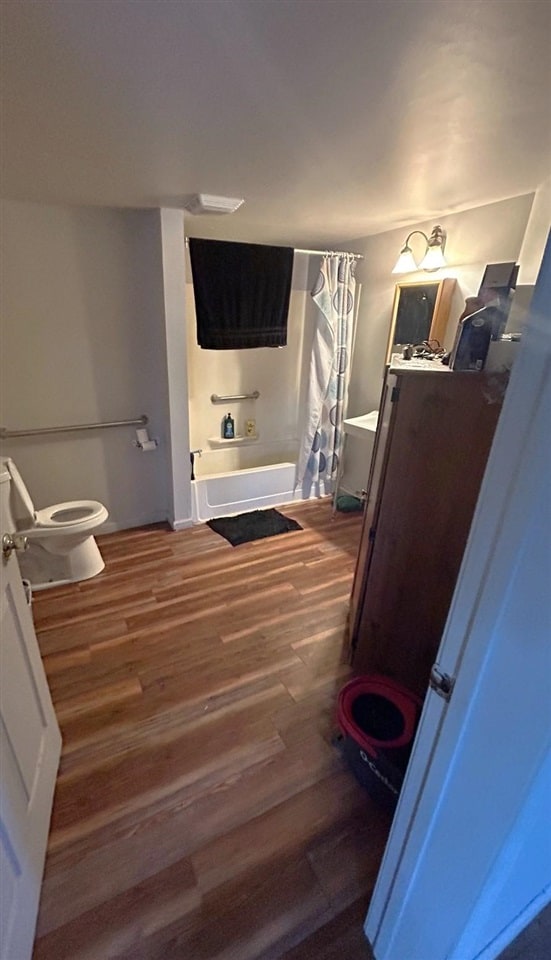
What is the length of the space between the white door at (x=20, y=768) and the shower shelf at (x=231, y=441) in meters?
2.31

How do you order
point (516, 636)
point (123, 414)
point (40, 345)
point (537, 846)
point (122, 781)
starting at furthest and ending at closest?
point (123, 414), point (40, 345), point (122, 781), point (537, 846), point (516, 636)

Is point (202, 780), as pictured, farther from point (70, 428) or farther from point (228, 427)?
point (228, 427)

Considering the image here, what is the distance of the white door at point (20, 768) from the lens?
89 cm

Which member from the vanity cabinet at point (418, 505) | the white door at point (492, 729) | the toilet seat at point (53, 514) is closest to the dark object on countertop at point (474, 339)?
the vanity cabinet at point (418, 505)

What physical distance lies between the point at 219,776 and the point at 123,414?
224cm

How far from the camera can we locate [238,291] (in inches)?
111

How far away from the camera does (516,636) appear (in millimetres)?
542

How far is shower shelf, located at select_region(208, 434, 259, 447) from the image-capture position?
3.46 m

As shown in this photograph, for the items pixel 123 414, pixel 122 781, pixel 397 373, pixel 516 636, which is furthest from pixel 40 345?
pixel 516 636

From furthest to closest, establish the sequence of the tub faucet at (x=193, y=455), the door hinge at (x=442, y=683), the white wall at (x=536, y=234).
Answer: the tub faucet at (x=193, y=455) → the white wall at (x=536, y=234) → the door hinge at (x=442, y=683)

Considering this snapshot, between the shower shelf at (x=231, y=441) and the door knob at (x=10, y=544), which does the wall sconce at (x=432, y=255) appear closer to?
the shower shelf at (x=231, y=441)

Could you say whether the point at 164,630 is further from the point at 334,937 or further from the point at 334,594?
the point at 334,937

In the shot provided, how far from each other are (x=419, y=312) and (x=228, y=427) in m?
1.74

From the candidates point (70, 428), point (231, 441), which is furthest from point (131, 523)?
point (231, 441)
